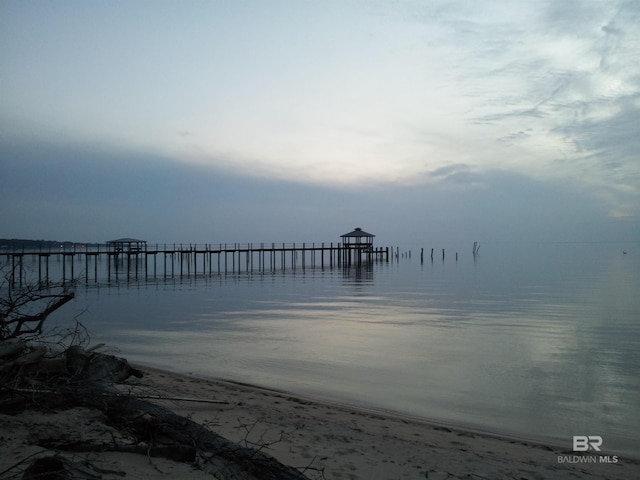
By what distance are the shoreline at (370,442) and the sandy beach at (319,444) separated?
1 cm

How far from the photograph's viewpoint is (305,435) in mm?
6293

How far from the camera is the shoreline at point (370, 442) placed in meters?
5.37

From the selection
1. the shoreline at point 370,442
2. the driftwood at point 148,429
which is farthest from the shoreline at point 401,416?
the driftwood at point 148,429

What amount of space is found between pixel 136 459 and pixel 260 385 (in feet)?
18.2

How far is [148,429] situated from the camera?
4.75 m

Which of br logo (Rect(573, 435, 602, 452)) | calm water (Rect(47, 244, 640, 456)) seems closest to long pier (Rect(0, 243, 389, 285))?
calm water (Rect(47, 244, 640, 456))

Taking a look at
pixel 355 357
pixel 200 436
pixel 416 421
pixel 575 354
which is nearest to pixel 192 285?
pixel 355 357

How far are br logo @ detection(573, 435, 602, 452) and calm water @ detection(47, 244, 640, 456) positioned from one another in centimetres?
15

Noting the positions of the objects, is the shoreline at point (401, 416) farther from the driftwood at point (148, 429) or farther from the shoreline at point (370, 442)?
the driftwood at point (148, 429)

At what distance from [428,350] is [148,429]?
9397mm

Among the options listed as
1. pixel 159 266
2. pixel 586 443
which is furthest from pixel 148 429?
pixel 159 266

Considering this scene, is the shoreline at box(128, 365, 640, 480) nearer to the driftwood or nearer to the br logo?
the br logo

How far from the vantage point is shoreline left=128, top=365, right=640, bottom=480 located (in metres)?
5.37

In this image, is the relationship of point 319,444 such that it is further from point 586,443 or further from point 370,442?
point 586,443
